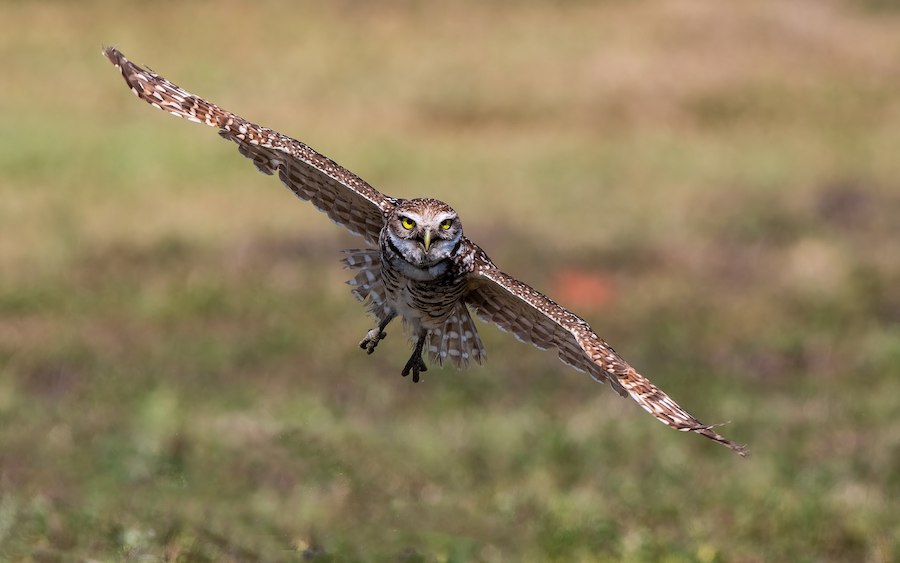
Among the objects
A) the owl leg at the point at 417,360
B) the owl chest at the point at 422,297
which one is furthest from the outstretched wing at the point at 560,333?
the owl leg at the point at 417,360

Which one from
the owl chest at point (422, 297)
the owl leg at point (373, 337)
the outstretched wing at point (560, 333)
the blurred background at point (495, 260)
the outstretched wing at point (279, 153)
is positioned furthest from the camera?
the blurred background at point (495, 260)

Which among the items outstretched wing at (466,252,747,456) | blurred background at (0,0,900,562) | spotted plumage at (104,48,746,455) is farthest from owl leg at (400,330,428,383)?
blurred background at (0,0,900,562)

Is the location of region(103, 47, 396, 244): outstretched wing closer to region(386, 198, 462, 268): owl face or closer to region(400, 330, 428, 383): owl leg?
region(386, 198, 462, 268): owl face

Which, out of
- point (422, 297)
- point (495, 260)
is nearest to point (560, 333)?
point (422, 297)

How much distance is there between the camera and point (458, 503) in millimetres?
8883

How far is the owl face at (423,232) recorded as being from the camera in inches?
279

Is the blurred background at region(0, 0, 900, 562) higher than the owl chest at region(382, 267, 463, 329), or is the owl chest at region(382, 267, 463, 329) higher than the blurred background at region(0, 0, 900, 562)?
the blurred background at region(0, 0, 900, 562)

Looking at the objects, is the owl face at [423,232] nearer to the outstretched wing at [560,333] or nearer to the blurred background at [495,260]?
the outstretched wing at [560,333]

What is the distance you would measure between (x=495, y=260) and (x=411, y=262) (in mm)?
11110

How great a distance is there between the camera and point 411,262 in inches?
285

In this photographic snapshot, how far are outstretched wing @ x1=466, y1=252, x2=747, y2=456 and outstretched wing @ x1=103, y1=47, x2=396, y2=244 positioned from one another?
67 cm

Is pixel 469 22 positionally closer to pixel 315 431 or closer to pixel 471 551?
pixel 315 431

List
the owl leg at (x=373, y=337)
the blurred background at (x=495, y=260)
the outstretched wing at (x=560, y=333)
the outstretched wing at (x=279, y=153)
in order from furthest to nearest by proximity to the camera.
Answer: the blurred background at (x=495, y=260) → the owl leg at (x=373, y=337) → the outstretched wing at (x=279, y=153) → the outstretched wing at (x=560, y=333)

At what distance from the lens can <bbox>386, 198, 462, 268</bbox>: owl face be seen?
23.2 ft
